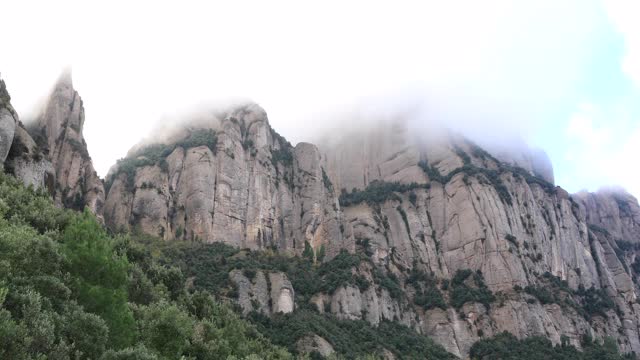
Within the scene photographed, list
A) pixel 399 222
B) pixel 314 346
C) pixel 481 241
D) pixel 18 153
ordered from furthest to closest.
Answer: pixel 399 222 → pixel 481 241 → pixel 314 346 → pixel 18 153

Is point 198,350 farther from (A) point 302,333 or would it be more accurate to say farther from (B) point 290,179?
(B) point 290,179

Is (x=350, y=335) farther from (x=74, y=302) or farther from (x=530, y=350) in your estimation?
(x=74, y=302)

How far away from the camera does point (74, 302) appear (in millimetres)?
34438

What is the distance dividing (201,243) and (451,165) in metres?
79.4

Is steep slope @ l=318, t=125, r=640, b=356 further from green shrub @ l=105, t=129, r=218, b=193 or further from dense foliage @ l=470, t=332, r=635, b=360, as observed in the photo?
green shrub @ l=105, t=129, r=218, b=193

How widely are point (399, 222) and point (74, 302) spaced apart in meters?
136

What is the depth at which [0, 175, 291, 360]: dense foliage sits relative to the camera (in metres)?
28.6

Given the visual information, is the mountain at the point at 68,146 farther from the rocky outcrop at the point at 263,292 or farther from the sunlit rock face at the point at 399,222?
the rocky outcrop at the point at 263,292

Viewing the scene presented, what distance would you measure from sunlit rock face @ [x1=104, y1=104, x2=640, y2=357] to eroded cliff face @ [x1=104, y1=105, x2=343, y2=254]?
1.08 ft

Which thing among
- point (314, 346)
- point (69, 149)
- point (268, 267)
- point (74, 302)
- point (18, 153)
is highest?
point (69, 149)

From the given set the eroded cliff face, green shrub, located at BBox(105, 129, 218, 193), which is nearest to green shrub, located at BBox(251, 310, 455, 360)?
the eroded cliff face

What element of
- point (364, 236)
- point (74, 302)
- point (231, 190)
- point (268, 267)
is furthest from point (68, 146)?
point (74, 302)

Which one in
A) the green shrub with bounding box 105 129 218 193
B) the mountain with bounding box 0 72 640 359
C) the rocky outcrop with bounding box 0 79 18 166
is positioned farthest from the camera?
the green shrub with bounding box 105 129 218 193

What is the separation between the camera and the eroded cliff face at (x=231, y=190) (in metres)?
133
